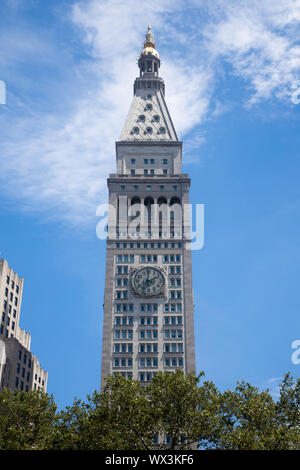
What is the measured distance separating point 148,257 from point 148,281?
5946mm

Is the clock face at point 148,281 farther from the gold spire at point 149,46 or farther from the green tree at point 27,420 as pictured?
the gold spire at point 149,46

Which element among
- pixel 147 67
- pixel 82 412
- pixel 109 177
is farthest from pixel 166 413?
pixel 147 67

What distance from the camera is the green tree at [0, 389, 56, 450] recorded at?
61.7 metres

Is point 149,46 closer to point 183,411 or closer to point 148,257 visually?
point 148,257

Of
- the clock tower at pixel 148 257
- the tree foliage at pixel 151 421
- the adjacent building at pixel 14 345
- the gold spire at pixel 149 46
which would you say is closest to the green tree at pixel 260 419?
the tree foliage at pixel 151 421

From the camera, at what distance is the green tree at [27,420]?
61.7 m

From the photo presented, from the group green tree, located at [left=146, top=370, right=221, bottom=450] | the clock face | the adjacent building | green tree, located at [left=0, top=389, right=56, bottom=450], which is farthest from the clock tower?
green tree, located at [left=146, top=370, right=221, bottom=450]

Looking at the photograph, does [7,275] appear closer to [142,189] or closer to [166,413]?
[142,189]

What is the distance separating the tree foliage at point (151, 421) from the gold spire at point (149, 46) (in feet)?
369

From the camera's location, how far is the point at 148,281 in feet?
383

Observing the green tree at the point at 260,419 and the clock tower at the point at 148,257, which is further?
the clock tower at the point at 148,257

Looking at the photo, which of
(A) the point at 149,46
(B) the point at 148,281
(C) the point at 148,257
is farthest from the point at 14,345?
(A) the point at 149,46

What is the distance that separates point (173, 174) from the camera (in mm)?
132250
